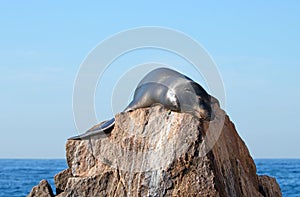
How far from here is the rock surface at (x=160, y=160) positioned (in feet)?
34.0

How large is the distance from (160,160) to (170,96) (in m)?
1.61

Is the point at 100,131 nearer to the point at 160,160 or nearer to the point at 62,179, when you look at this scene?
the point at 62,179

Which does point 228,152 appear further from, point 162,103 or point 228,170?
point 162,103

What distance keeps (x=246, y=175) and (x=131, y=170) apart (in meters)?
1.87

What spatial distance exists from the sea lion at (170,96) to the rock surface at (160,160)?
0.66ft

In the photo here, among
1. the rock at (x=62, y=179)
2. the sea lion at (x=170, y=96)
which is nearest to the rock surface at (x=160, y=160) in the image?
the rock at (x=62, y=179)

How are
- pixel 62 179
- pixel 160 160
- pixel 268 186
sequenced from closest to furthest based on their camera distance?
pixel 160 160 → pixel 62 179 → pixel 268 186

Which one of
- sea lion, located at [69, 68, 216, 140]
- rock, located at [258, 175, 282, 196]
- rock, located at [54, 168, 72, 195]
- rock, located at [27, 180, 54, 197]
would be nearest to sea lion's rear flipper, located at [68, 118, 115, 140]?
sea lion, located at [69, 68, 216, 140]

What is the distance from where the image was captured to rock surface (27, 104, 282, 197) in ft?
34.0

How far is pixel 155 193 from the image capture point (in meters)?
10.5

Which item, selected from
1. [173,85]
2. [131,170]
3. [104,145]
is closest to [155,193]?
[131,170]

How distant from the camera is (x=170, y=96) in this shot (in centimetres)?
1190

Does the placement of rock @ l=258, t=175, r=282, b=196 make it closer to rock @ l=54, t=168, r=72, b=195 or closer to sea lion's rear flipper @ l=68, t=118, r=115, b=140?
sea lion's rear flipper @ l=68, t=118, r=115, b=140

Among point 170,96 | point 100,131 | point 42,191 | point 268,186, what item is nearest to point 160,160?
point 100,131
